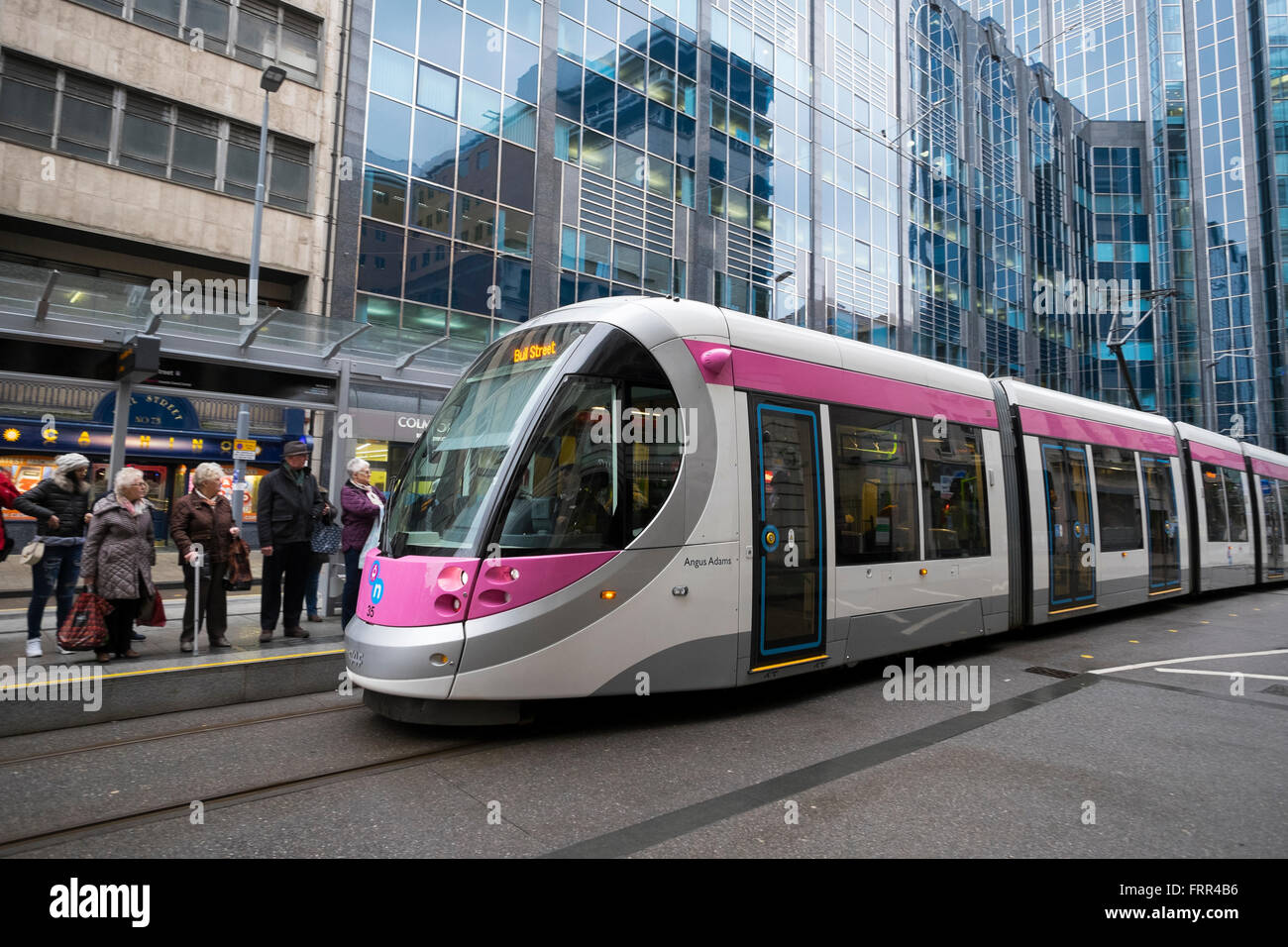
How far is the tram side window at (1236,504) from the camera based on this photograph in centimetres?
1470

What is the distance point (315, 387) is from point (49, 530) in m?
3.23

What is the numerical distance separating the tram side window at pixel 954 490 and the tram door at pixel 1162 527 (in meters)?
5.24

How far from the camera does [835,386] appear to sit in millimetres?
6816

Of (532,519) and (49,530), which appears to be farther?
(49,530)

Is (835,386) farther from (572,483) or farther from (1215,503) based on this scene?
(1215,503)

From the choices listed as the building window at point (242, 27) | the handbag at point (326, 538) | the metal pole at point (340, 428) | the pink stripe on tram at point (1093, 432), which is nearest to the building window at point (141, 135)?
the building window at point (242, 27)

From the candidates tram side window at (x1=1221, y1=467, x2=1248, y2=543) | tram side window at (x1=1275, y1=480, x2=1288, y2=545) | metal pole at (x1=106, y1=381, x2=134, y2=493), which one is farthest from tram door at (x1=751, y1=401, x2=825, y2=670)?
tram side window at (x1=1275, y1=480, x2=1288, y2=545)

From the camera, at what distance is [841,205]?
30516 mm

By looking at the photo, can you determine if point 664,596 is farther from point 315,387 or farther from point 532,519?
point 315,387

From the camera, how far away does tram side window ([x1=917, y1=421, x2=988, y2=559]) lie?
25.3 feet

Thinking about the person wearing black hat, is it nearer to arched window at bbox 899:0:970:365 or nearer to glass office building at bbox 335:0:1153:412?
glass office building at bbox 335:0:1153:412

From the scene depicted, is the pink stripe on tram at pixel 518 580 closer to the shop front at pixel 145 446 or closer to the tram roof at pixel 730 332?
the tram roof at pixel 730 332

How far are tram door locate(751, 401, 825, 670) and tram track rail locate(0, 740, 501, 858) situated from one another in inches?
86.8
